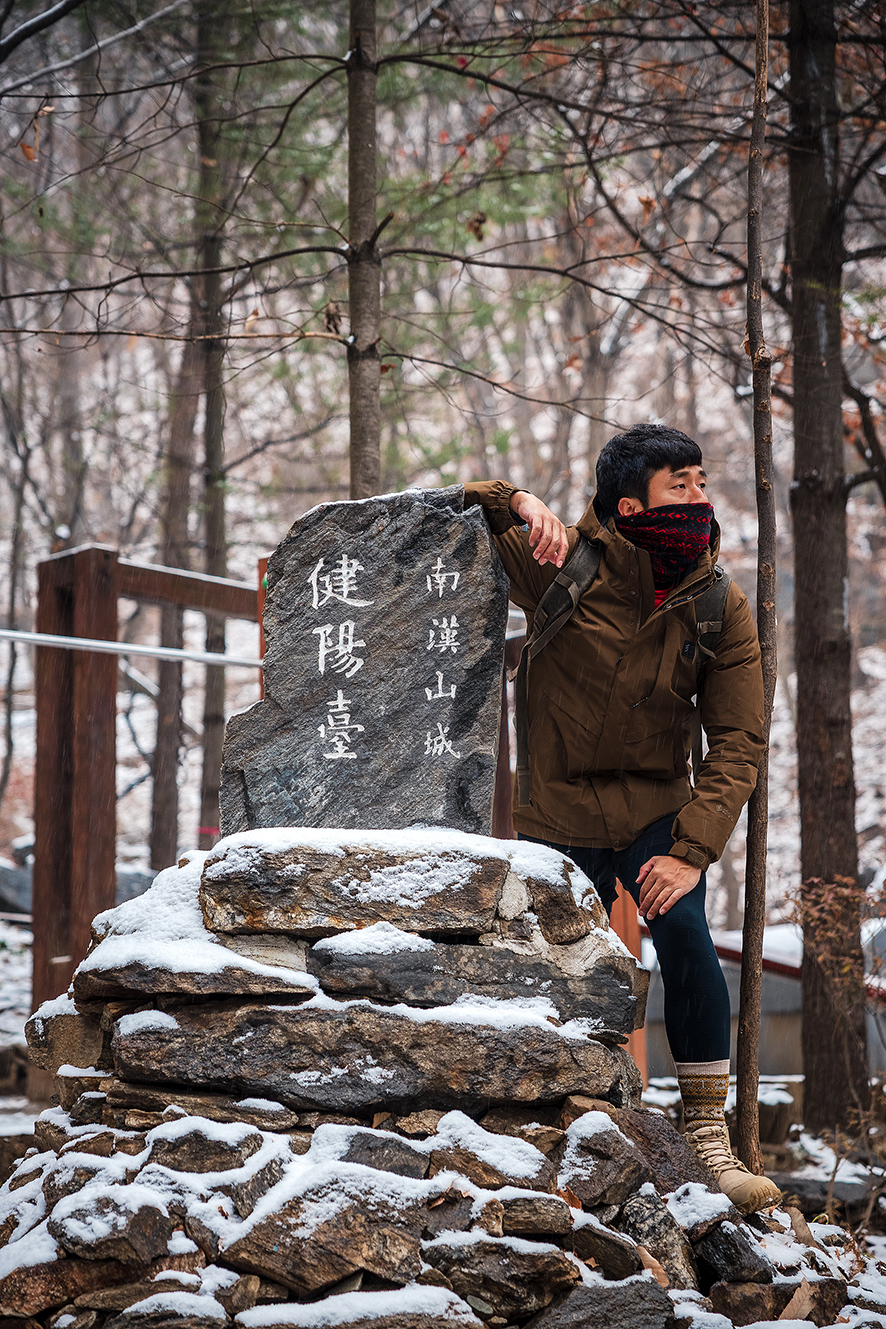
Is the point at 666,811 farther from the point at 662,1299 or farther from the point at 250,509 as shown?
the point at 250,509

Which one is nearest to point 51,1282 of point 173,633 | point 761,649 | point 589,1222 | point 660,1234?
point 589,1222

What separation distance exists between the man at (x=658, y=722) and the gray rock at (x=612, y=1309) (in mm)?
444

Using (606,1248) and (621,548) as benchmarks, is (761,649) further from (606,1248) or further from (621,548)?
(606,1248)

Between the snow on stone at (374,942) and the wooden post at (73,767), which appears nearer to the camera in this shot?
the snow on stone at (374,942)

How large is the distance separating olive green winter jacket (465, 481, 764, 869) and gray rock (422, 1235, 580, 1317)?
3.38 ft

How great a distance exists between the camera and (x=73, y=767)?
4570 millimetres

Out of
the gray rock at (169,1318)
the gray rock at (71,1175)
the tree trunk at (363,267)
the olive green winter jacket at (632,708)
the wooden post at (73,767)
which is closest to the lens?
the gray rock at (169,1318)

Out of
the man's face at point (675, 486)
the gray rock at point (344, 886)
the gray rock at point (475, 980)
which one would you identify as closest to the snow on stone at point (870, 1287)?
the gray rock at point (475, 980)

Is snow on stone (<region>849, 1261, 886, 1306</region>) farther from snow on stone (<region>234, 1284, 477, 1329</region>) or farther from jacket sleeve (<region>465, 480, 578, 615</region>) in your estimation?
jacket sleeve (<region>465, 480, 578, 615</region>)

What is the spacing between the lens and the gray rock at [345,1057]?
8.04 feet

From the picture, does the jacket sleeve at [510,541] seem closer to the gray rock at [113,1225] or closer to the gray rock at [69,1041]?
the gray rock at [69,1041]

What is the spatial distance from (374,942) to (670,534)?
4.39 ft

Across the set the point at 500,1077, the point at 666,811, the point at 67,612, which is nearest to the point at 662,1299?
the point at 500,1077

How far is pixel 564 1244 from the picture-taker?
2.36 metres
